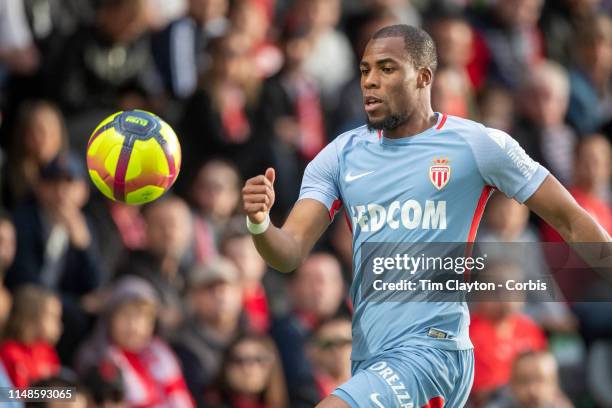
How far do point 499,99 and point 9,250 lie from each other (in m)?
5.33

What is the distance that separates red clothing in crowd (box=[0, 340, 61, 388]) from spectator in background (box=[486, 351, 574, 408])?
11.1 ft

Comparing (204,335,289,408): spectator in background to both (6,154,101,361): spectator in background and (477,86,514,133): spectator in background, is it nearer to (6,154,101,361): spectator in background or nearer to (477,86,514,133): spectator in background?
(6,154,101,361): spectator in background

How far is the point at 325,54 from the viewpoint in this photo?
487 inches

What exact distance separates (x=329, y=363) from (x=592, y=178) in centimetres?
381


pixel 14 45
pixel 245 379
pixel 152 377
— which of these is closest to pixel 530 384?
pixel 245 379

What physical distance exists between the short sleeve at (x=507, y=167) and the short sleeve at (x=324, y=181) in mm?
759

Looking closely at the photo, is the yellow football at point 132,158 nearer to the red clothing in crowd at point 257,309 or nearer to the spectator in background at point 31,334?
the spectator in background at point 31,334

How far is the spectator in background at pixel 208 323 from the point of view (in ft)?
32.0

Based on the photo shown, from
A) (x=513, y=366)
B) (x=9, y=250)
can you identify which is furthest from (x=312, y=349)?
(x=9, y=250)

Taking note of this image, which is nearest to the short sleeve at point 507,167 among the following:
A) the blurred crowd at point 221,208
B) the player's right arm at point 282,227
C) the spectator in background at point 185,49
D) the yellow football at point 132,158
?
the player's right arm at point 282,227

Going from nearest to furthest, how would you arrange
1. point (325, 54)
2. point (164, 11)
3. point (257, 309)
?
point (257, 309), point (164, 11), point (325, 54)

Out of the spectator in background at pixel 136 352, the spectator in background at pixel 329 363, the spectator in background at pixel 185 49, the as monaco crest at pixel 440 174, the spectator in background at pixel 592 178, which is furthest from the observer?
the spectator in background at pixel 592 178

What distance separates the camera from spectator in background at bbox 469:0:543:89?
43.5 ft

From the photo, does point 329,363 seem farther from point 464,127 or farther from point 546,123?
point 546,123
